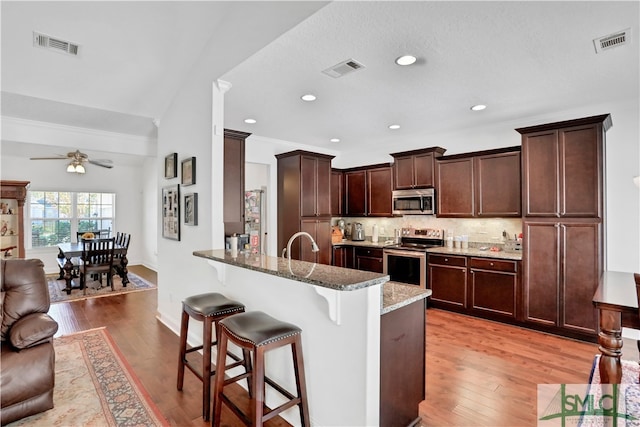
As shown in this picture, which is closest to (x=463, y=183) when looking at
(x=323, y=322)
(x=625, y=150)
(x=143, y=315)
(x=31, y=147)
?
(x=625, y=150)

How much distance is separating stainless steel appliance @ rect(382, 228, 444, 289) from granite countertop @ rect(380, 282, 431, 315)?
2.64m

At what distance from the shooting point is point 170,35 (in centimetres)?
337

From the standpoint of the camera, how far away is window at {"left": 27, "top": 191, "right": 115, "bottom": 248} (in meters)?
7.49

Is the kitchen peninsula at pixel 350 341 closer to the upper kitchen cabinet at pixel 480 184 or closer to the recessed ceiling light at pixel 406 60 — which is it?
the recessed ceiling light at pixel 406 60

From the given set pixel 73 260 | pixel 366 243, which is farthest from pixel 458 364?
pixel 73 260

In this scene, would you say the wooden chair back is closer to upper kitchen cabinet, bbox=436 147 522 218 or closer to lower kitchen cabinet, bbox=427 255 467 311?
lower kitchen cabinet, bbox=427 255 467 311

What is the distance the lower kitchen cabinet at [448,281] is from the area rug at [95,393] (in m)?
3.67

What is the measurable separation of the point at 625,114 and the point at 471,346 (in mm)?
3216

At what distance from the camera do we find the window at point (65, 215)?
7.49 metres

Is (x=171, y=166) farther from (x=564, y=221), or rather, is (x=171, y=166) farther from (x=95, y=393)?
(x=564, y=221)

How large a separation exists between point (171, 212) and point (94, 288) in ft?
11.2

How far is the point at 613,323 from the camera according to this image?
1906 millimetres

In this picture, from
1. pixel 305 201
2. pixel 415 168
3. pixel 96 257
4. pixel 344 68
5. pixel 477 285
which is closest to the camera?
pixel 344 68

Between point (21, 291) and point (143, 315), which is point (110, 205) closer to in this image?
point (143, 315)
